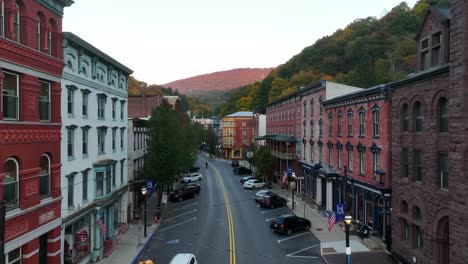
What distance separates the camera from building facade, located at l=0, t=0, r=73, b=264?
50.7 ft

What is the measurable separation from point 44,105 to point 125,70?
48.5 feet

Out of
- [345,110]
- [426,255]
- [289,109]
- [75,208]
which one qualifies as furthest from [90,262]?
[289,109]

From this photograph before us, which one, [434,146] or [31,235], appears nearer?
[31,235]

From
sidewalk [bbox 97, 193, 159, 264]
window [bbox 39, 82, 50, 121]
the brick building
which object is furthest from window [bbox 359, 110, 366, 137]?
window [bbox 39, 82, 50, 121]

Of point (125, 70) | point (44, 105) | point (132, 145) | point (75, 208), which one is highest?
point (125, 70)

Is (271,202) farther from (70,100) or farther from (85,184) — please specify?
(70,100)

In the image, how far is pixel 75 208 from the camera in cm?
2261

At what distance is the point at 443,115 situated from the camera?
756 inches

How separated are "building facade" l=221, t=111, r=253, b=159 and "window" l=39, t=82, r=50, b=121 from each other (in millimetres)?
86322

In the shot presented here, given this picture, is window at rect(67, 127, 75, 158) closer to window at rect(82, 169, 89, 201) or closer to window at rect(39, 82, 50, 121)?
window at rect(82, 169, 89, 201)

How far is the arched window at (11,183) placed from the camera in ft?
50.9

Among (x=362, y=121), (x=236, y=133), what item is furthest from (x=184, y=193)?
(x=236, y=133)

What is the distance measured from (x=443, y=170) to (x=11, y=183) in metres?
18.9

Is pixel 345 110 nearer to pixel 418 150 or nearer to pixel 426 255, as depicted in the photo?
pixel 418 150
